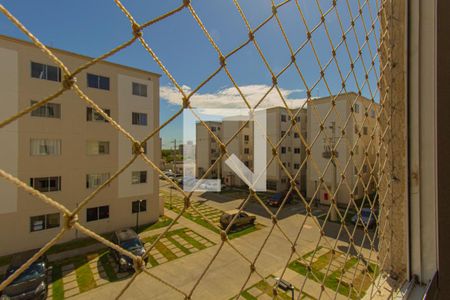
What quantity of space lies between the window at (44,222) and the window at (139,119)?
2.34 metres

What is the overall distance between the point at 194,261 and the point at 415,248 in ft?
12.1

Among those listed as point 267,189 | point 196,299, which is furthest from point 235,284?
point 267,189

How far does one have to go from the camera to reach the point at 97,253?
4.13m

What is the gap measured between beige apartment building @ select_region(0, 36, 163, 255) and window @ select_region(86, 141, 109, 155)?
2cm

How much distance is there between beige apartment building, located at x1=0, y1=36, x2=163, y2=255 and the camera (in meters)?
4.04

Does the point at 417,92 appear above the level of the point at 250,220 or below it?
above

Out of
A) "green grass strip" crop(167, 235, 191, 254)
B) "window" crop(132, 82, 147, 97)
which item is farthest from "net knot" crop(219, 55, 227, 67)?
"window" crop(132, 82, 147, 97)

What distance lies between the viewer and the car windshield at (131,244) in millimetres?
3814

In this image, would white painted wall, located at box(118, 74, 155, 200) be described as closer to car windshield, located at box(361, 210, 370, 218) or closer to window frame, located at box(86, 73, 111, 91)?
window frame, located at box(86, 73, 111, 91)

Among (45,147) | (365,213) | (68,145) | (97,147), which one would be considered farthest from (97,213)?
(365,213)

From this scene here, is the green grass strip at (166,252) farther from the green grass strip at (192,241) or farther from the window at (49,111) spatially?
the window at (49,111)

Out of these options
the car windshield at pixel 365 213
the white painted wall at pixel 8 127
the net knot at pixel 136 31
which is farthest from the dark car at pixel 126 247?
the car windshield at pixel 365 213

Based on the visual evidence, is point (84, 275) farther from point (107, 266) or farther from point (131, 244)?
point (131, 244)
